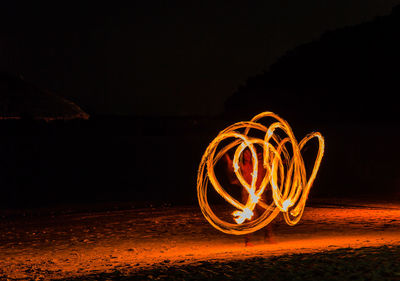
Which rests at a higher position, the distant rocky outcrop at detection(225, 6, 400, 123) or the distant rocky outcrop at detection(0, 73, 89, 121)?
the distant rocky outcrop at detection(225, 6, 400, 123)

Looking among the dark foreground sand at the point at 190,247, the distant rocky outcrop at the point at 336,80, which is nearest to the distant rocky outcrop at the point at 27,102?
the dark foreground sand at the point at 190,247

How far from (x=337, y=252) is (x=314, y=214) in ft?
25.0

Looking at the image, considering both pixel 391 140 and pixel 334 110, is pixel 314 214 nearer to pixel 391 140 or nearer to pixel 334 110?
pixel 391 140

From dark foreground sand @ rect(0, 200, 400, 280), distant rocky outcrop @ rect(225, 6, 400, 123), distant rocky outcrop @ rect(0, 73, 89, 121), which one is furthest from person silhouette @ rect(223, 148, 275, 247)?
distant rocky outcrop @ rect(225, 6, 400, 123)

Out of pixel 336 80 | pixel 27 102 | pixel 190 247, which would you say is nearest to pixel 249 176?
pixel 190 247

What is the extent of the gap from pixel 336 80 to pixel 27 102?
35.2 m

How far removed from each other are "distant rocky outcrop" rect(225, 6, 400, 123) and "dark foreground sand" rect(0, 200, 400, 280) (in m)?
28.9

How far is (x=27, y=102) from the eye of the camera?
20.4 meters

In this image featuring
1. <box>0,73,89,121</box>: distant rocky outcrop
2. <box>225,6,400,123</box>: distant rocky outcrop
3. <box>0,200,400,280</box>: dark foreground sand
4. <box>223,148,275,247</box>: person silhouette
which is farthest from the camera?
<box>225,6,400,123</box>: distant rocky outcrop

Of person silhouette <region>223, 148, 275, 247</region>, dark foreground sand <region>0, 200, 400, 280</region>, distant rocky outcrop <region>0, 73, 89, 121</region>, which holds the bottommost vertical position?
dark foreground sand <region>0, 200, 400, 280</region>

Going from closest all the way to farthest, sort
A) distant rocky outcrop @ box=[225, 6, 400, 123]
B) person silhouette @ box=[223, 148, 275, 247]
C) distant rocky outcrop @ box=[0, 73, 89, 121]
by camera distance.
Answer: person silhouette @ box=[223, 148, 275, 247] < distant rocky outcrop @ box=[0, 73, 89, 121] < distant rocky outcrop @ box=[225, 6, 400, 123]

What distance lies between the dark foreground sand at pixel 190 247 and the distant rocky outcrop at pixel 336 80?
28.9 metres

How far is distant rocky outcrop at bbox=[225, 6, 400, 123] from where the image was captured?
157 ft

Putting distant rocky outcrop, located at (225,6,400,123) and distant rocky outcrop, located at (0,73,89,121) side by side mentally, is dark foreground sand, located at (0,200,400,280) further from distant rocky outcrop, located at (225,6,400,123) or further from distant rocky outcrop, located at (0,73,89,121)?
distant rocky outcrop, located at (225,6,400,123)
